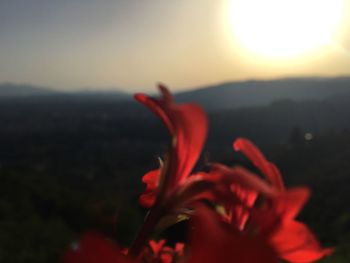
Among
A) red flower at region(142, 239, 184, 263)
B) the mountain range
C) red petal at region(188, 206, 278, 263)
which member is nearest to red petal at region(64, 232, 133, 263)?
red petal at region(188, 206, 278, 263)

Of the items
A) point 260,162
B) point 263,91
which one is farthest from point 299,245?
point 263,91

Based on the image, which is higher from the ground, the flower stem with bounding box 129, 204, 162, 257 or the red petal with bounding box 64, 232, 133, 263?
the red petal with bounding box 64, 232, 133, 263

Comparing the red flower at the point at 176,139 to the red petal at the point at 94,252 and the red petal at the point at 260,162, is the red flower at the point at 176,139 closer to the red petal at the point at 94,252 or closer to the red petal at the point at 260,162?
the red petal at the point at 260,162

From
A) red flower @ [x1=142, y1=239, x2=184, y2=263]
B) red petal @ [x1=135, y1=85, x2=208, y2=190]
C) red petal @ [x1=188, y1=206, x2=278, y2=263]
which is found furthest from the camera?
red flower @ [x1=142, y1=239, x2=184, y2=263]

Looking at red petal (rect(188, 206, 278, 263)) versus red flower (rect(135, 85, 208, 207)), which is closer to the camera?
red petal (rect(188, 206, 278, 263))

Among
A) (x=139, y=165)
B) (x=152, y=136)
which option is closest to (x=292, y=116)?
(x=152, y=136)

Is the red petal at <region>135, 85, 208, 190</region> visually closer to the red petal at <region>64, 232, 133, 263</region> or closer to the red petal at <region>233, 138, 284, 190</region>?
the red petal at <region>233, 138, 284, 190</region>

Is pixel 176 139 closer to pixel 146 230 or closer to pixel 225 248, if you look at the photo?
pixel 146 230
